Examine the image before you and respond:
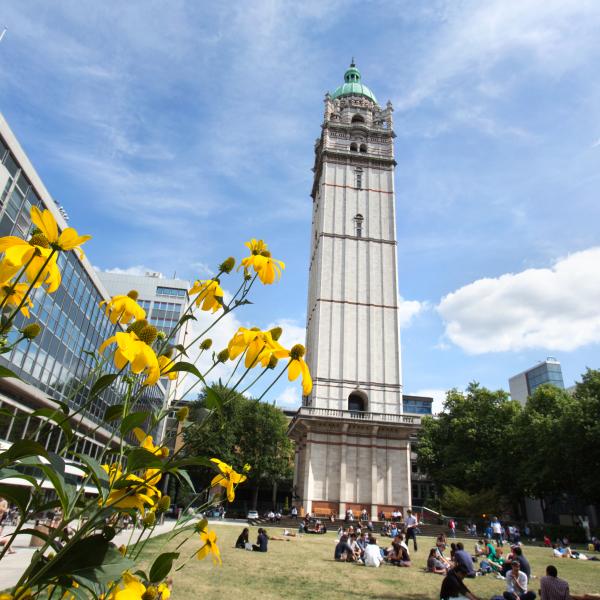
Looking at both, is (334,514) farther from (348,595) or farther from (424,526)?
(348,595)

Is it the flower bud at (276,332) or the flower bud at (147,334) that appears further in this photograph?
the flower bud at (276,332)

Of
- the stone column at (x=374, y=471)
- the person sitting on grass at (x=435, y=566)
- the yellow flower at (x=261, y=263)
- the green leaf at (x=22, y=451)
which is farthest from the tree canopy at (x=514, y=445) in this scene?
the green leaf at (x=22, y=451)

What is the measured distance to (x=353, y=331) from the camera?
4272 cm

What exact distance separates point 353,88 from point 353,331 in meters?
33.4

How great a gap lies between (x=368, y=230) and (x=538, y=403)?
2324 cm

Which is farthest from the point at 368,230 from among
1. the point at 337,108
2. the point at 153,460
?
the point at 153,460

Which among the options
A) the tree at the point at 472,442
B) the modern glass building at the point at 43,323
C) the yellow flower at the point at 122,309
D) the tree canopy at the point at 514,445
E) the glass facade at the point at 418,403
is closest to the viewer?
the yellow flower at the point at 122,309

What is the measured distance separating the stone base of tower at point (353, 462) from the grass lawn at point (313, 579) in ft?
59.6

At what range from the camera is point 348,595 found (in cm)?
1120

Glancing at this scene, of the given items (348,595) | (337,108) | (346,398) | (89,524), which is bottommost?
(348,595)

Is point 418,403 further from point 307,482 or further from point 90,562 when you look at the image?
point 90,562

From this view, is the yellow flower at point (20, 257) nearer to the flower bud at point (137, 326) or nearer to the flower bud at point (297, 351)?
the flower bud at point (137, 326)

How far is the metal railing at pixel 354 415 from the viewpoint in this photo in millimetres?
38513

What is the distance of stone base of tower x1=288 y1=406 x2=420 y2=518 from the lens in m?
37.0
